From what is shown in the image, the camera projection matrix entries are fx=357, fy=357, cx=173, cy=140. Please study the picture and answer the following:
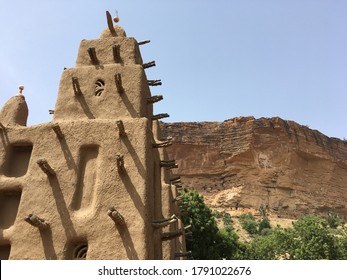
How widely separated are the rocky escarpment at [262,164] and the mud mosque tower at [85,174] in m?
54.8

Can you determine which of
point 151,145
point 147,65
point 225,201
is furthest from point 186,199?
point 225,201

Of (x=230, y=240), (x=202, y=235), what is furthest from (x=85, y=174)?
(x=230, y=240)

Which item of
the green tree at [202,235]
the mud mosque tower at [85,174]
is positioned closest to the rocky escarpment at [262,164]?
the green tree at [202,235]

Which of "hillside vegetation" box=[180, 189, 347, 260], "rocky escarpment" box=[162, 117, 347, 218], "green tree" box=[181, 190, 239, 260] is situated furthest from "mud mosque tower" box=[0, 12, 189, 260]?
"rocky escarpment" box=[162, 117, 347, 218]

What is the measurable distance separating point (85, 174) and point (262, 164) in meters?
58.9

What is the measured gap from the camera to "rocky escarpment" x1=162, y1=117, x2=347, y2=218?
2566 inches

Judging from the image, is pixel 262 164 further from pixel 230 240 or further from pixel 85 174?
pixel 85 174

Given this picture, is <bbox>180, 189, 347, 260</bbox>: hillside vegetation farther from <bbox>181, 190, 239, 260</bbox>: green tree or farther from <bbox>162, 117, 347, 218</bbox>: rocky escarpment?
<bbox>162, 117, 347, 218</bbox>: rocky escarpment

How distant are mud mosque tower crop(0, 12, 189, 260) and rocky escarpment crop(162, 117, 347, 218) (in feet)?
180

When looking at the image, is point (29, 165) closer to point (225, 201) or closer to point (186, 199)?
point (186, 199)

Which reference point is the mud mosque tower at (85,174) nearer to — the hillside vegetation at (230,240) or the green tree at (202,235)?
the hillside vegetation at (230,240)

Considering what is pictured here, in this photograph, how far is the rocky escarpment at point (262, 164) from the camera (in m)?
65.2

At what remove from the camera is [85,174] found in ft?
33.8

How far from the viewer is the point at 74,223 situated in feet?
30.6
